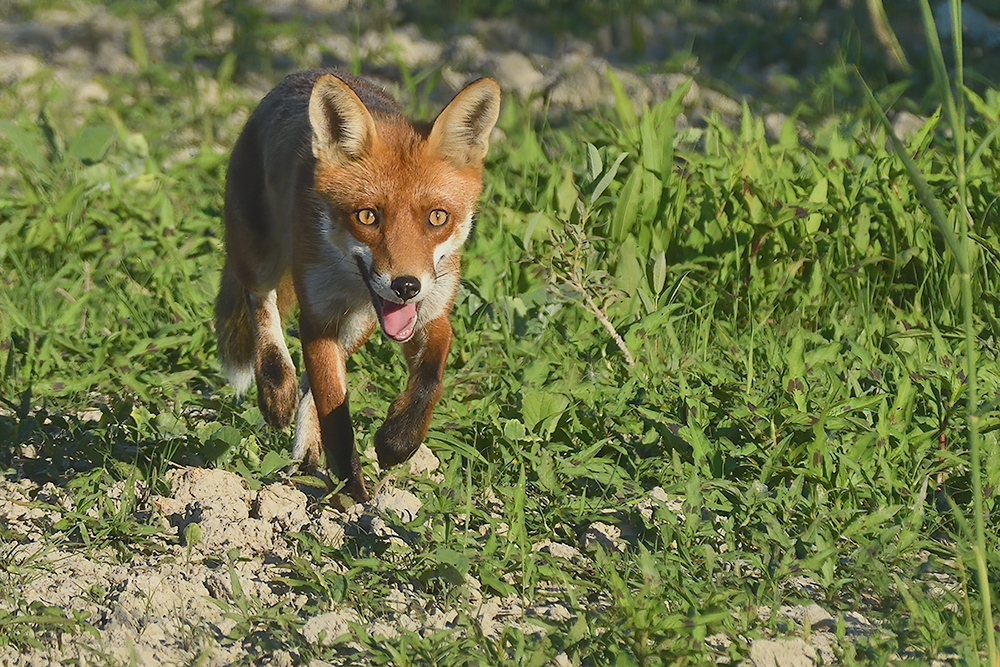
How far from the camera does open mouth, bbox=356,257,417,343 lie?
3572 mm

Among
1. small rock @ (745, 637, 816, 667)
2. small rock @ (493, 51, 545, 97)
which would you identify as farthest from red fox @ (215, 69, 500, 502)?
small rock @ (493, 51, 545, 97)

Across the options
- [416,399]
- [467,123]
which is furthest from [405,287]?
[467,123]

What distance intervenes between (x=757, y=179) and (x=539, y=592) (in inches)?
105

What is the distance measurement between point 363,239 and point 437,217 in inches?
10.3

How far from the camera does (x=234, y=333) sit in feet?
15.2

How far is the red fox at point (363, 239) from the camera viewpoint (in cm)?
358

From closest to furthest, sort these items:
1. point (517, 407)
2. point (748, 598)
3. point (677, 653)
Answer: point (677, 653) < point (748, 598) < point (517, 407)

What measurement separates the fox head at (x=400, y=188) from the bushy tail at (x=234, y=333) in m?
1.02

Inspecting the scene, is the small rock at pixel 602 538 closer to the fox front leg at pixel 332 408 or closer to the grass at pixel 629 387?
the grass at pixel 629 387

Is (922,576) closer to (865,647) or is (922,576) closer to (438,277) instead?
(865,647)

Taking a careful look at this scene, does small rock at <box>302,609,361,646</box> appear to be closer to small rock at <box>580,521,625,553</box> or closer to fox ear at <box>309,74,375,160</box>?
small rock at <box>580,521,625,553</box>

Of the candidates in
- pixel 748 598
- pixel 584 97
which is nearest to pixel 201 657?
pixel 748 598

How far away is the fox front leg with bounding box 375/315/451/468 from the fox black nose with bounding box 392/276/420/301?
48 centimetres

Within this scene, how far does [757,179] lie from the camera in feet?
17.0
